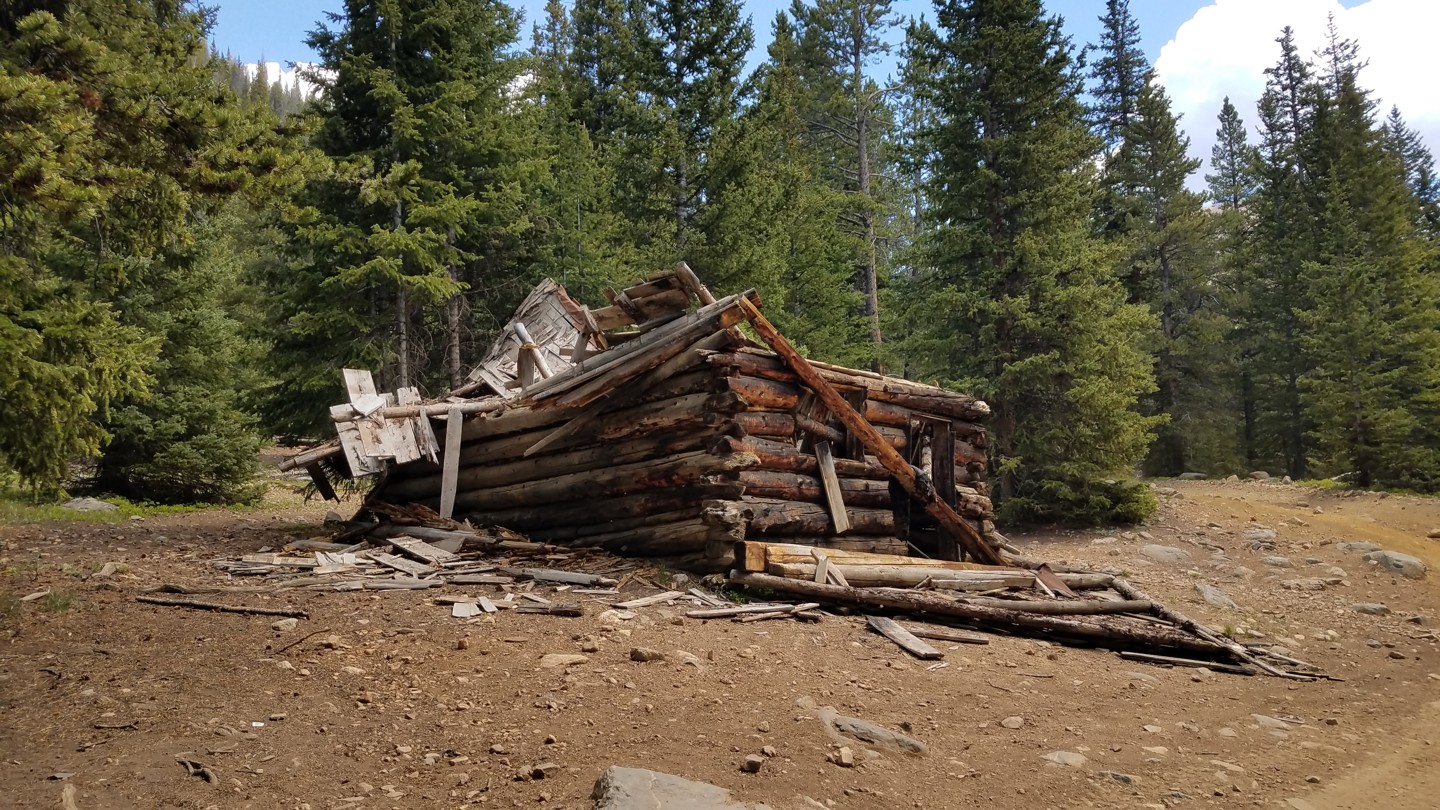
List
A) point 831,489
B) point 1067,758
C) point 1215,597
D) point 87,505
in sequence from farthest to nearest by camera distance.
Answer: point 87,505
point 1215,597
point 831,489
point 1067,758

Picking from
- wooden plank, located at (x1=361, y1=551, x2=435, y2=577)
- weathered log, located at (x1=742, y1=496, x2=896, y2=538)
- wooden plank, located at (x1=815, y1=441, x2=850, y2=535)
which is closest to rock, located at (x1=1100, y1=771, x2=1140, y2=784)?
weathered log, located at (x1=742, y1=496, x2=896, y2=538)

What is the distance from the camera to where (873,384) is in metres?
10.6

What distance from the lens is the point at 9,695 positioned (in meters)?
4.75

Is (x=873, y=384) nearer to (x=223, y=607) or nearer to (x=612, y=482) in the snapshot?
(x=612, y=482)

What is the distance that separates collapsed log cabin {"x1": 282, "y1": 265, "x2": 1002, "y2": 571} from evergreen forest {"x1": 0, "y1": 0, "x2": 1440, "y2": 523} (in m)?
3.21

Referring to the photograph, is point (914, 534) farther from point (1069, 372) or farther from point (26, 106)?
point (26, 106)

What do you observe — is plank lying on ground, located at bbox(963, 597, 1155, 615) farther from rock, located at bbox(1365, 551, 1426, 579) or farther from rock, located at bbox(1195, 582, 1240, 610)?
rock, located at bbox(1365, 551, 1426, 579)

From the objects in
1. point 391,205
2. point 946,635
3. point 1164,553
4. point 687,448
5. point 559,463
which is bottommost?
point 1164,553

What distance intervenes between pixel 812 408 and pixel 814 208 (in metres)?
17.9

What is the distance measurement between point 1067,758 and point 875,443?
5.08 m

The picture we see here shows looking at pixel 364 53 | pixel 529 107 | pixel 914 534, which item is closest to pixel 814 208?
pixel 529 107

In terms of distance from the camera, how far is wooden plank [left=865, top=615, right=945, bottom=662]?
7.19 meters

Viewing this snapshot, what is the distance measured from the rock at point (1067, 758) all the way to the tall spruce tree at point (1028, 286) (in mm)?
13544

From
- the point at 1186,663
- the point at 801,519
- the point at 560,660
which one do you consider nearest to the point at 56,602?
the point at 560,660
